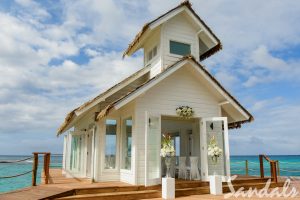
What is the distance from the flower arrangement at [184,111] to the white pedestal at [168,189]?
2.43m

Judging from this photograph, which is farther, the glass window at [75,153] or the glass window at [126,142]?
the glass window at [75,153]

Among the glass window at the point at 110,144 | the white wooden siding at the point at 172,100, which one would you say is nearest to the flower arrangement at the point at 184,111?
the white wooden siding at the point at 172,100

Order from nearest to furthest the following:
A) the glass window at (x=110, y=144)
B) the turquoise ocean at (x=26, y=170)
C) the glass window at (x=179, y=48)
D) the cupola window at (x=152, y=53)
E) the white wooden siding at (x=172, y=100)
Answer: the white wooden siding at (x=172, y=100), the glass window at (x=110, y=144), the glass window at (x=179, y=48), the cupola window at (x=152, y=53), the turquoise ocean at (x=26, y=170)

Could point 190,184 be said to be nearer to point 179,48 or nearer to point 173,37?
point 179,48

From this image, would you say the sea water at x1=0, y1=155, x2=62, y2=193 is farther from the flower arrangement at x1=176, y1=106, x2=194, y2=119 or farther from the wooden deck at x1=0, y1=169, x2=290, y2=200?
the flower arrangement at x1=176, y1=106, x2=194, y2=119

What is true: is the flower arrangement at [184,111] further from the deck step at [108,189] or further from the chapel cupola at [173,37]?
the deck step at [108,189]

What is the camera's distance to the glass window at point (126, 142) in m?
8.77

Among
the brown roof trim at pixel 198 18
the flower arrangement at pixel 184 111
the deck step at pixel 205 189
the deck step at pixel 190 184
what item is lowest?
the deck step at pixel 205 189

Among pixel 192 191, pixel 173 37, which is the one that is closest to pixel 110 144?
pixel 192 191

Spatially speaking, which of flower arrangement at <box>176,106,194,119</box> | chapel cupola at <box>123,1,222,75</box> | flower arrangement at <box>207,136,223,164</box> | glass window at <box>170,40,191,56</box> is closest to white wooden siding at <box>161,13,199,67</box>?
chapel cupola at <box>123,1,222,75</box>

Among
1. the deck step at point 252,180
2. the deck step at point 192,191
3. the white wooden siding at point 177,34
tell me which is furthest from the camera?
the white wooden siding at point 177,34

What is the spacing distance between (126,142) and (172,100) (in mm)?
2141

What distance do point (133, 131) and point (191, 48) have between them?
4.32 meters

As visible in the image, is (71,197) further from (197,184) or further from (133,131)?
(197,184)
